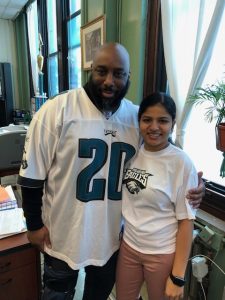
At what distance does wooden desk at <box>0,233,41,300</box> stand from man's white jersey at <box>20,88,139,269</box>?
0.58ft

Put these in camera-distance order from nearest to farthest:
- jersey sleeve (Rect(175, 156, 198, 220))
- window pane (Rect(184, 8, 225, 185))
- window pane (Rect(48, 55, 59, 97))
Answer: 1. jersey sleeve (Rect(175, 156, 198, 220))
2. window pane (Rect(184, 8, 225, 185))
3. window pane (Rect(48, 55, 59, 97))

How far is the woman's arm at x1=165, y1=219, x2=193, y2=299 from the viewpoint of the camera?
0.94m

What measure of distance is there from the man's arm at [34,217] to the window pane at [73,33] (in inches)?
97.1


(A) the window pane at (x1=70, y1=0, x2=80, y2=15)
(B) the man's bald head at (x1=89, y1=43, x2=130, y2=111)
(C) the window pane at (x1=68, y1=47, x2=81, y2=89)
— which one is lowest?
(B) the man's bald head at (x1=89, y1=43, x2=130, y2=111)

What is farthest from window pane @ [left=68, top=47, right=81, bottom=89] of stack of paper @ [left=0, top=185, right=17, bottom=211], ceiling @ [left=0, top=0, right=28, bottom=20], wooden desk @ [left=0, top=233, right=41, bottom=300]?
wooden desk @ [left=0, top=233, right=41, bottom=300]

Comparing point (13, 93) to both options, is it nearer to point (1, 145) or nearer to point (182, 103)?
point (1, 145)

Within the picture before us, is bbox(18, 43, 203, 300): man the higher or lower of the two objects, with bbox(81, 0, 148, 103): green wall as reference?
lower

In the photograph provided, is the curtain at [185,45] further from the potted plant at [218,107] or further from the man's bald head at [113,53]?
the man's bald head at [113,53]

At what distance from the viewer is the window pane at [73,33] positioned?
2945 millimetres

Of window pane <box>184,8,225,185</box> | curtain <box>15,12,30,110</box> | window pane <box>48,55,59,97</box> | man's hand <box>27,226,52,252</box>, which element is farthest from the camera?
curtain <box>15,12,30,110</box>

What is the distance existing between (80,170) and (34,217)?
277 mm

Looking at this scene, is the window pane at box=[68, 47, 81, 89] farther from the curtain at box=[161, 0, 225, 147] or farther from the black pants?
the black pants

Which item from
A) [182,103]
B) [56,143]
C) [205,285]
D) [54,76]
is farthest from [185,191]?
[54,76]

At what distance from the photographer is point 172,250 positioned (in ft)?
3.18
